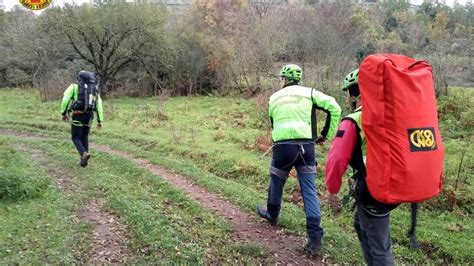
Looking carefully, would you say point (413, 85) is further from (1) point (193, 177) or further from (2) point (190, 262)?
(1) point (193, 177)

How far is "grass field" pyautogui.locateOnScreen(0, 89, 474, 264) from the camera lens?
547 centimetres

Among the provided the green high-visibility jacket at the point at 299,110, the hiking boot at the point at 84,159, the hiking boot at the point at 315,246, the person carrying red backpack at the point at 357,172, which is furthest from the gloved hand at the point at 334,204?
the hiking boot at the point at 84,159

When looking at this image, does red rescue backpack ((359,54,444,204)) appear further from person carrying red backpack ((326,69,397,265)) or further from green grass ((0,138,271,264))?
green grass ((0,138,271,264))

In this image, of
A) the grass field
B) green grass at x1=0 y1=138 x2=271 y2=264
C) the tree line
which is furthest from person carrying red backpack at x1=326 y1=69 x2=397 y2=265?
the tree line

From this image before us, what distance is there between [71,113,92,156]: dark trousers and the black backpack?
20cm

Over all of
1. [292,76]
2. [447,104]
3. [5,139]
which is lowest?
[5,139]

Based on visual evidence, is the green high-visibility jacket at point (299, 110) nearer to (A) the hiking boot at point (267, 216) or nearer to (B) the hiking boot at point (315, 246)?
(B) the hiking boot at point (315, 246)

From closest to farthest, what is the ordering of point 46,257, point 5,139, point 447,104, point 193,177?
point 46,257, point 193,177, point 5,139, point 447,104

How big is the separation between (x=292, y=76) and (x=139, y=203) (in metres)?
3.48

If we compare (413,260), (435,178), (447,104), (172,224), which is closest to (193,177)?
(172,224)

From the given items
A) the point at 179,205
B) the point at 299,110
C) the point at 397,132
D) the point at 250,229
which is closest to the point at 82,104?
the point at 179,205

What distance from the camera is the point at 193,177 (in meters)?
9.39

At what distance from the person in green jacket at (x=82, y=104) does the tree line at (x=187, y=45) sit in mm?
15491

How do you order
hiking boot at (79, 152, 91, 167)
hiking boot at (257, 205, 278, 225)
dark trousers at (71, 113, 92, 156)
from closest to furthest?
1. hiking boot at (257, 205, 278, 225)
2. dark trousers at (71, 113, 92, 156)
3. hiking boot at (79, 152, 91, 167)
